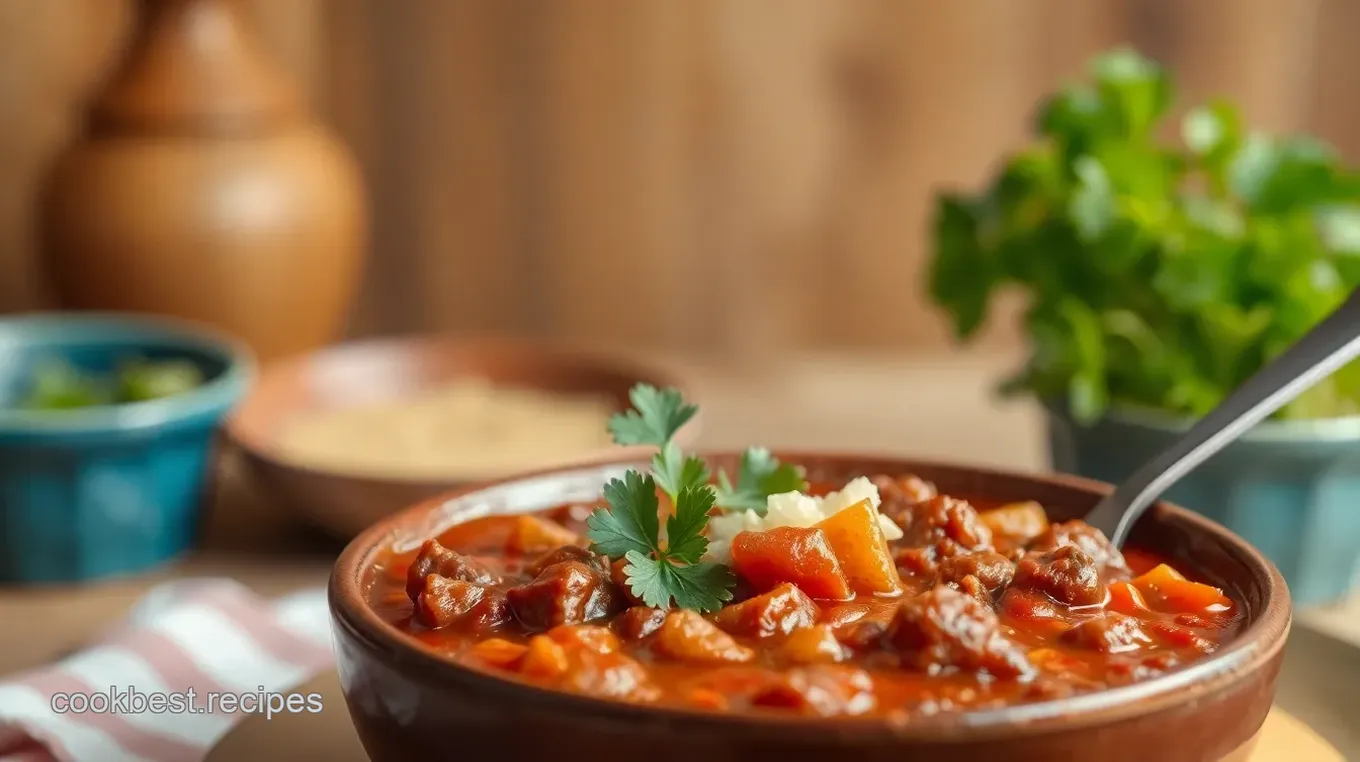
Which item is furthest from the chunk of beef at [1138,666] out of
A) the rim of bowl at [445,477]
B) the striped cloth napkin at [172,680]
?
the striped cloth napkin at [172,680]

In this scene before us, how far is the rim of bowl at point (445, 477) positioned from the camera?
270cm

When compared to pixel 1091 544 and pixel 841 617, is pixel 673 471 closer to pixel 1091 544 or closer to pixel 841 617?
pixel 841 617

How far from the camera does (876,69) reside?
181 inches

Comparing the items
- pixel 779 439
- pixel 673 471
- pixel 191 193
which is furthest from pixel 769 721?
pixel 191 193

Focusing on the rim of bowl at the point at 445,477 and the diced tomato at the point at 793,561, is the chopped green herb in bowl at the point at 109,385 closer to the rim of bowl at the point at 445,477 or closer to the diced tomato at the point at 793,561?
the rim of bowl at the point at 445,477

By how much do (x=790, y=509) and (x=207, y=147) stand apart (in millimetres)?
2302

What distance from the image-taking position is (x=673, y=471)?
1887 millimetres

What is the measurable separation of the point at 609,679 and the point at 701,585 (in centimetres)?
25

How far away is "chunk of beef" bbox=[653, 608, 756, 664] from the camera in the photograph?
1.56 meters

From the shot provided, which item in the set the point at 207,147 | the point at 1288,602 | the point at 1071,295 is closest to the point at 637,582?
the point at 1288,602

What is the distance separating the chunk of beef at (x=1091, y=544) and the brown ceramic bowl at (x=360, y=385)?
42.6 inches

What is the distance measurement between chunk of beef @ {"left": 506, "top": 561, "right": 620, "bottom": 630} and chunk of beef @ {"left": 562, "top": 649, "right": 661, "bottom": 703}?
0.13m

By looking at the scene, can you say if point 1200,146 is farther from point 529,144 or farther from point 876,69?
point 529,144

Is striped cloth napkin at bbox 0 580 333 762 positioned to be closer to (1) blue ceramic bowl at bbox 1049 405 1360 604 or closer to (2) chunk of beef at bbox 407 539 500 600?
(2) chunk of beef at bbox 407 539 500 600
